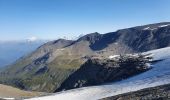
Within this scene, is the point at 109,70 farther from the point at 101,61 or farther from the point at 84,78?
the point at 84,78

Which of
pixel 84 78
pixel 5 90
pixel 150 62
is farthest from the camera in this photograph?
pixel 84 78

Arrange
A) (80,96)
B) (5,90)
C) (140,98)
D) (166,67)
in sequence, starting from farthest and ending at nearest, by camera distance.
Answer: (5,90) < (166,67) < (80,96) < (140,98)

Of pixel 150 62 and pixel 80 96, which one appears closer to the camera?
pixel 80 96

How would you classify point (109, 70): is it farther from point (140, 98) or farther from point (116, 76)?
point (140, 98)

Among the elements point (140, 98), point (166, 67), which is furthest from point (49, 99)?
point (140, 98)

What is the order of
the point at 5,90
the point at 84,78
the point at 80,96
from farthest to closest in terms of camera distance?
the point at 84,78
the point at 5,90
the point at 80,96

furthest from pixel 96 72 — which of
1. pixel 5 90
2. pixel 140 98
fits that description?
pixel 140 98
